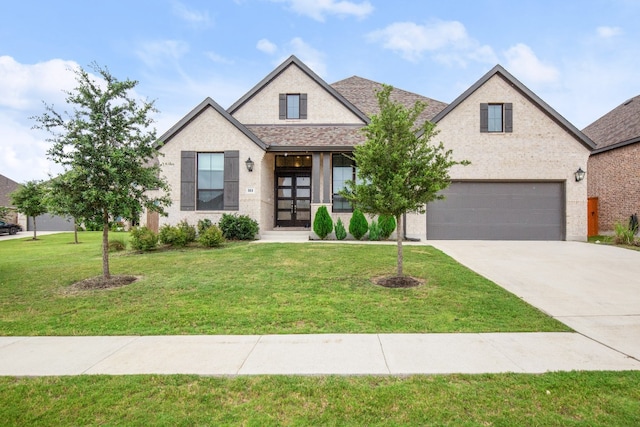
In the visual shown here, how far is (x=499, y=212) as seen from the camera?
44.5ft

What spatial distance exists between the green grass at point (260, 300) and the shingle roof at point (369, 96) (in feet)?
36.4

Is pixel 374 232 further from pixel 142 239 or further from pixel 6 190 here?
pixel 6 190

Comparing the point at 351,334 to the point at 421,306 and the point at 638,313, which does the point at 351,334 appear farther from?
the point at 638,313

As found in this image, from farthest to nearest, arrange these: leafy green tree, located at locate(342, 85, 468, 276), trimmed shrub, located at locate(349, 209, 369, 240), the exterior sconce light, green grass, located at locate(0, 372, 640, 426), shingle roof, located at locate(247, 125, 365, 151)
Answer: shingle roof, located at locate(247, 125, 365, 151) < the exterior sconce light < trimmed shrub, located at locate(349, 209, 369, 240) < leafy green tree, located at locate(342, 85, 468, 276) < green grass, located at locate(0, 372, 640, 426)

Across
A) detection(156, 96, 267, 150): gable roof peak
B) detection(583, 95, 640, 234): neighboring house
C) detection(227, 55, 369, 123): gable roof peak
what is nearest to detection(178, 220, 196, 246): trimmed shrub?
detection(156, 96, 267, 150): gable roof peak

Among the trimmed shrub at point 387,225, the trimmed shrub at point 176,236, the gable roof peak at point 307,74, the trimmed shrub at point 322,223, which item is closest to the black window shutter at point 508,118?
the gable roof peak at point 307,74

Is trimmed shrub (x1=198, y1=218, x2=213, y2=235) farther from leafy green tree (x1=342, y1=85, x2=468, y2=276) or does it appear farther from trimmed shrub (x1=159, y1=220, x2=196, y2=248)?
leafy green tree (x1=342, y1=85, x2=468, y2=276)

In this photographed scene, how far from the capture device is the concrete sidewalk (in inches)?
126

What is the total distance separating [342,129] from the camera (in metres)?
14.9

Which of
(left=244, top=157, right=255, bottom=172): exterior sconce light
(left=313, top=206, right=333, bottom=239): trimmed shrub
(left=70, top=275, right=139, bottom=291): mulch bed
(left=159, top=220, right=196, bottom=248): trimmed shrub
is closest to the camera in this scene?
(left=70, top=275, right=139, bottom=291): mulch bed

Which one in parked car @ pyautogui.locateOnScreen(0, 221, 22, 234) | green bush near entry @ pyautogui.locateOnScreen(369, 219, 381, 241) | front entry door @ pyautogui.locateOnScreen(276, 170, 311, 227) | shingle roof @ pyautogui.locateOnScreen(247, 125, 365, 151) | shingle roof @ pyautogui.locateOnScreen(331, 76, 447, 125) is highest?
shingle roof @ pyautogui.locateOnScreen(331, 76, 447, 125)

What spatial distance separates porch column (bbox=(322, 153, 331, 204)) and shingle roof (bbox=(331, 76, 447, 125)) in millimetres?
4866

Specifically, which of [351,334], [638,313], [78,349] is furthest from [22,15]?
[638,313]

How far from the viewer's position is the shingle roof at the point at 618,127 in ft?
52.5
